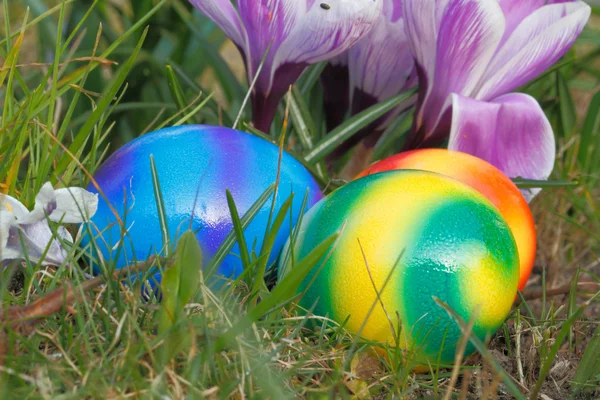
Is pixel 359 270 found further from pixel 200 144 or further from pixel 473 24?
pixel 473 24

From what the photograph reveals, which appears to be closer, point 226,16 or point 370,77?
point 226,16

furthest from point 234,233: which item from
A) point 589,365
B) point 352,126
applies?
point 589,365

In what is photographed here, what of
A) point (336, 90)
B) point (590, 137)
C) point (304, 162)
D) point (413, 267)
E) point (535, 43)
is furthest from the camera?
point (590, 137)

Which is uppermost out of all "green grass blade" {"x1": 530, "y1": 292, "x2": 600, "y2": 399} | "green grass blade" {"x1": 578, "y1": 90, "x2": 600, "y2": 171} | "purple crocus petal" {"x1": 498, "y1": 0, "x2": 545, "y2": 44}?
"purple crocus petal" {"x1": 498, "y1": 0, "x2": 545, "y2": 44}

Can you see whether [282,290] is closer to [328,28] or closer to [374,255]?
[374,255]

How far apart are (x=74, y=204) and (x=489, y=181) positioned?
633 mm

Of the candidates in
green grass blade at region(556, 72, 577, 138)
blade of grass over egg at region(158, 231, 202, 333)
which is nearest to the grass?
blade of grass over egg at region(158, 231, 202, 333)

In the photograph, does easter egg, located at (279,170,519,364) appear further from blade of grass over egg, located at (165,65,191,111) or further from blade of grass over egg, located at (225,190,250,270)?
blade of grass over egg, located at (165,65,191,111)

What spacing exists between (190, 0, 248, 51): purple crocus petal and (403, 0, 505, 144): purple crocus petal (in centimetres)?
28

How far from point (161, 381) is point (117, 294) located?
0.15m

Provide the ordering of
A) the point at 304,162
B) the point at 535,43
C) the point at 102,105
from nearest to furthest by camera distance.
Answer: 1. the point at 102,105
2. the point at 535,43
3. the point at 304,162

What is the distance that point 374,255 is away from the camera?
98 centimetres

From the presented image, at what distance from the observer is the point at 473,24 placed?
3.88 feet

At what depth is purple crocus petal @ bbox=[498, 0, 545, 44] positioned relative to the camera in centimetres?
126
